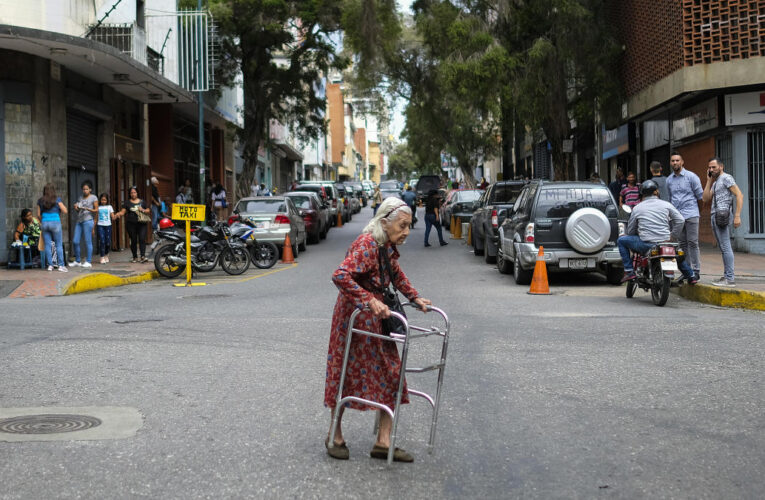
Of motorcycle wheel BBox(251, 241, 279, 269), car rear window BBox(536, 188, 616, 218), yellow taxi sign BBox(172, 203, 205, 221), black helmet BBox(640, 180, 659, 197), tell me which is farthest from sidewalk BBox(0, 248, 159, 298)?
black helmet BBox(640, 180, 659, 197)

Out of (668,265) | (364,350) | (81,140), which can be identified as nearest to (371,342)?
(364,350)

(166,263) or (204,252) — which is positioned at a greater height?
(204,252)

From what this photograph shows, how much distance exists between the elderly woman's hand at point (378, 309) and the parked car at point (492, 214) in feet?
45.9

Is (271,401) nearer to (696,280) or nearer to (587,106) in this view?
(696,280)

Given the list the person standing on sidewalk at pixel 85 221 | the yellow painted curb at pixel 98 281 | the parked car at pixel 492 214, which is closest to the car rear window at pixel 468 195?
the parked car at pixel 492 214

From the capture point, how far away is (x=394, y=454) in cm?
491

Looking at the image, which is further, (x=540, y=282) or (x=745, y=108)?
(x=745, y=108)

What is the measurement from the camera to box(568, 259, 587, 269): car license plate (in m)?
14.4

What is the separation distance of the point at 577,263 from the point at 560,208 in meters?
0.96

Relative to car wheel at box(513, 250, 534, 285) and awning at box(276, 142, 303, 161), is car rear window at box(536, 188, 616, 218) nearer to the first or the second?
car wheel at box(513, 250, 534, 285)

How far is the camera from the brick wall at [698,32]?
779 inches

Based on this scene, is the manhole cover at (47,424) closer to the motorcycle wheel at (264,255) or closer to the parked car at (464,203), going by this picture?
the motorcycle wheel at (264,255)

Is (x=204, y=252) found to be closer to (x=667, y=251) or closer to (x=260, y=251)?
(x=260, y=251)

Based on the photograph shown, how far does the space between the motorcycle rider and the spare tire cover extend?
154cm
